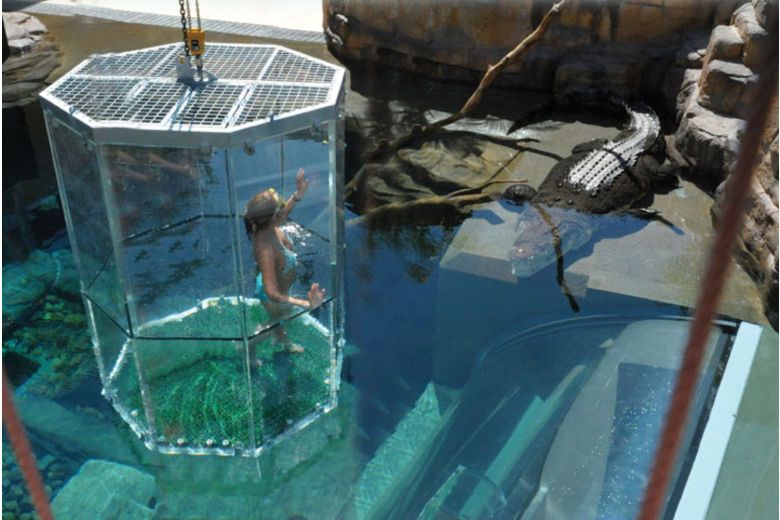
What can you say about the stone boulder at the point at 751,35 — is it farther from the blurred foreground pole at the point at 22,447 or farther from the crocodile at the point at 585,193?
the blurred foreground pole at the point at 22,447

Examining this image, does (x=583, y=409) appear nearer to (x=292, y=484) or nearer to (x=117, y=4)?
(x=292, y=484)

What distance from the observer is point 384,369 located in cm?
409

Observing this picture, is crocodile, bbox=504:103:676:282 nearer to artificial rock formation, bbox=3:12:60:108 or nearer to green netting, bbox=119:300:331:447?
green netting, bbox=119:300:331:447

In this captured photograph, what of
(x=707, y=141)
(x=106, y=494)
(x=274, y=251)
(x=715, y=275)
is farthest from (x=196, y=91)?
(x=707, y=141)

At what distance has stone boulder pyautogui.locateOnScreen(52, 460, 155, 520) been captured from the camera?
10.6 ft

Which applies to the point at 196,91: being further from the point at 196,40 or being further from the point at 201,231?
the point at 201,231

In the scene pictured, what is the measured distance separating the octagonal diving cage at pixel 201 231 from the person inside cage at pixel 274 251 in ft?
0.12

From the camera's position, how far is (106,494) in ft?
10.9

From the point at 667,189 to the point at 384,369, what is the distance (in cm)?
324

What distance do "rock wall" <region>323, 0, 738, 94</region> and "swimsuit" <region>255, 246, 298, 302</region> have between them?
4.96 m

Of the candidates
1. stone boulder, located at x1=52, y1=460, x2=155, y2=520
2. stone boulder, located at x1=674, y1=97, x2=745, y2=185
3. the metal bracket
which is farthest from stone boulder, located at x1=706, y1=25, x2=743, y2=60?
stone boulder, located at x1=52, y1=460, x2=155, y2=520

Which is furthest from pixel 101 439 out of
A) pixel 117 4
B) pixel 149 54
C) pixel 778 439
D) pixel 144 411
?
pixel 117 4

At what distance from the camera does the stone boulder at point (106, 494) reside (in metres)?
3.23

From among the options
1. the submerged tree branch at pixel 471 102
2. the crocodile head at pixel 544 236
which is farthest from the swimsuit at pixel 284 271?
the submerged tree branch at pixel 471 102
